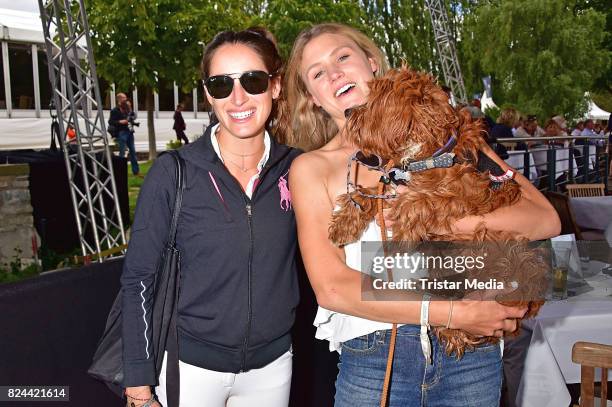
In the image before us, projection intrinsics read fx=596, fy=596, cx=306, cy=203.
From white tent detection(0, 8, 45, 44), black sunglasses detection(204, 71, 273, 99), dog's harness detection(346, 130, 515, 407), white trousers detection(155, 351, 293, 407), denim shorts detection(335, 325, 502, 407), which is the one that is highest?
white tent detection(0, 8, 45, 44)

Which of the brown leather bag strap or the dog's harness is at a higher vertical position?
the dog's harness

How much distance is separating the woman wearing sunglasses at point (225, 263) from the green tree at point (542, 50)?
26.8 meters

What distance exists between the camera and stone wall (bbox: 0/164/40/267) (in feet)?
23.9

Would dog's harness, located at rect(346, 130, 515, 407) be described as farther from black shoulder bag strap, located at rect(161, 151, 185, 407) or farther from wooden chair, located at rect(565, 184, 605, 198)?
wooden chair, located at rect(565, 184, 605, 198)

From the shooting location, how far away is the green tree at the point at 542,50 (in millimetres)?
26156

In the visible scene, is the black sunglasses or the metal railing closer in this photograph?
the black sunglasses

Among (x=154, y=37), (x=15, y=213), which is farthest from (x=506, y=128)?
(x=15, y=213)

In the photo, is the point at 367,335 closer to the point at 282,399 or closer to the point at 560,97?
the point at 282,399

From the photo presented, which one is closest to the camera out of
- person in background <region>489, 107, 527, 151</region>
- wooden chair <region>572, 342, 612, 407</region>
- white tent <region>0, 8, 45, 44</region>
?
wooden chair <region>572, 342, 612, 407</region>

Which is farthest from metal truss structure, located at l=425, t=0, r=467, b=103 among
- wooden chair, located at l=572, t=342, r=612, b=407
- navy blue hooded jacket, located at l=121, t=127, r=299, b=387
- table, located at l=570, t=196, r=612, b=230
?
navy blue hooded jacket, located at l=121, t=127, r=299, b=387

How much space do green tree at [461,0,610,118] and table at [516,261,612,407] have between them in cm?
2534

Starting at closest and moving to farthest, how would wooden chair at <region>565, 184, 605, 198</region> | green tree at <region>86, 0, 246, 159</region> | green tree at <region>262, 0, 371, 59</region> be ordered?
wooden chair at <region>565, 184, 605, 198</region>, green tree at <region>86, 0, 246, 159</region>, green tree at <region>262, 0, 371, 59</region>

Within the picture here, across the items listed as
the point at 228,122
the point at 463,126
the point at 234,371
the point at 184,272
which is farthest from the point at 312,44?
the point at 234,371

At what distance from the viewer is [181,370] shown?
1780 millimetres
